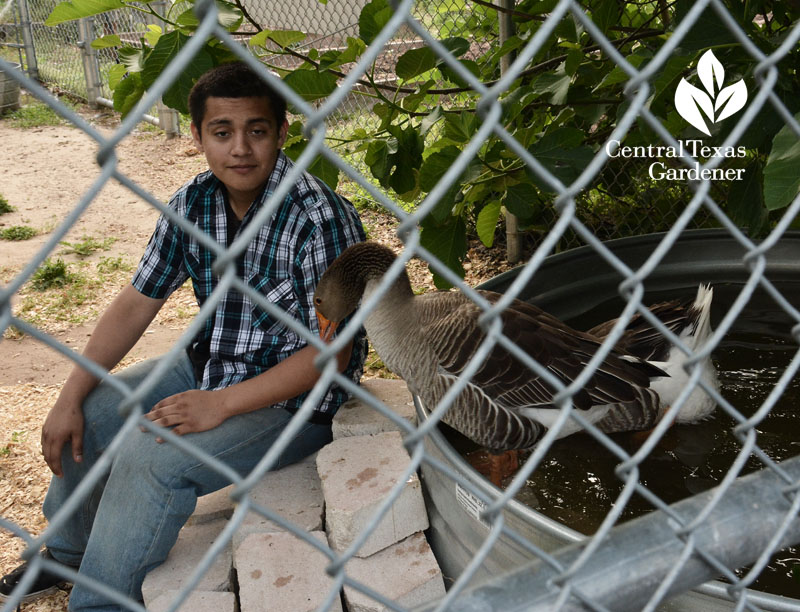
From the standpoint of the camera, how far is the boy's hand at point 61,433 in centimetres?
253

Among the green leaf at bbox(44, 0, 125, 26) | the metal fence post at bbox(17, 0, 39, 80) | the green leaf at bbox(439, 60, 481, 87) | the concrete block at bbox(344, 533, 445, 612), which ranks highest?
the green leaf at bbox(439, 60, 481, 87)

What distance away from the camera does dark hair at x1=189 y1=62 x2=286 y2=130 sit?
2418 mm

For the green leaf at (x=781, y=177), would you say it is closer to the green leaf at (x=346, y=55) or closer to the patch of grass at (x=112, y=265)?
the green leaf at (x=346, y=55)

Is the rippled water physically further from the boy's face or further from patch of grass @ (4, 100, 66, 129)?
patch of grass @ (4, 100, 66, 129)

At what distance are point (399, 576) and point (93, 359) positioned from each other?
1.33m

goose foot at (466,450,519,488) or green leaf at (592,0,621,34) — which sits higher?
green leaf at (592,0,621,34)

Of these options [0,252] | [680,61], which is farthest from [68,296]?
[680,61]

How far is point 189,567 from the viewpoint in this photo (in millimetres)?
2400

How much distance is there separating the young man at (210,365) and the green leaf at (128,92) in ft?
0.58

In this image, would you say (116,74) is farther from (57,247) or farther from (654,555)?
(57,247)

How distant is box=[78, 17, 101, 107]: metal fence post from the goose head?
8.54 m

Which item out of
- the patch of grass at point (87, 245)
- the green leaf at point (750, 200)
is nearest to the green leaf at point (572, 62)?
the green leaf at point (750, 200)

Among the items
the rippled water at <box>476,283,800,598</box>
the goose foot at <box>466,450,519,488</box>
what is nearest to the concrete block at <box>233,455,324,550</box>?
the goose foot at <box>466,450,519,488</box>

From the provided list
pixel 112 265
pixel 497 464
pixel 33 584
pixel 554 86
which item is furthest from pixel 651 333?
pixel 112 265
